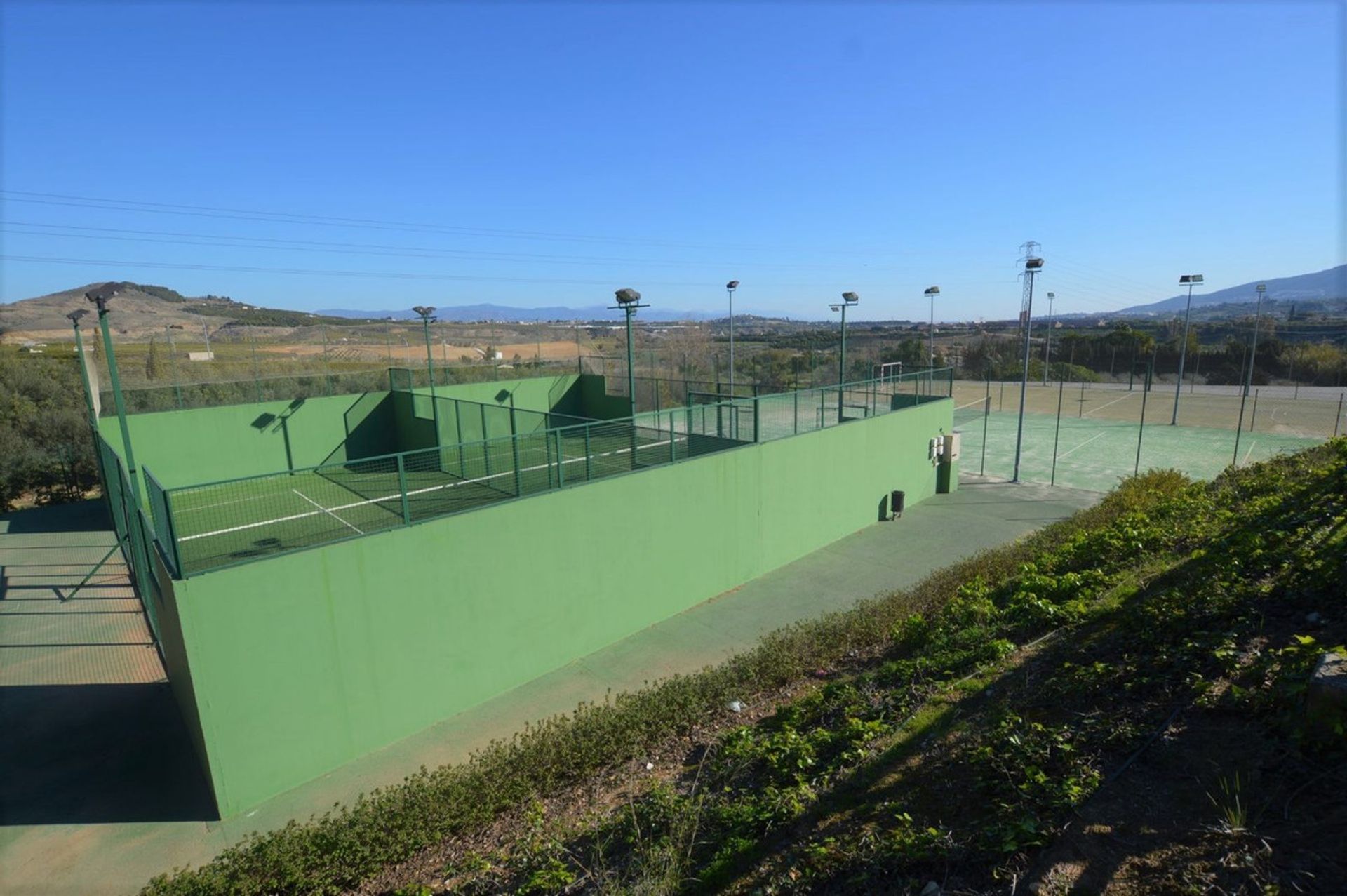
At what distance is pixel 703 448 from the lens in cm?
1285

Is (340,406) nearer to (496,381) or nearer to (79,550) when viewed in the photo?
(496,381)

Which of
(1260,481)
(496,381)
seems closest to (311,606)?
(496,381)

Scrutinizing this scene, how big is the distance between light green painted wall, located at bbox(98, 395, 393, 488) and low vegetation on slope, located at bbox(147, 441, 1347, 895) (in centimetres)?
1260

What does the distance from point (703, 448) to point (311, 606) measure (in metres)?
7.28

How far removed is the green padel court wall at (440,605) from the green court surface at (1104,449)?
1229 cm

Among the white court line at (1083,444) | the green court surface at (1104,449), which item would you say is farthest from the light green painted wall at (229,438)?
the white court line at (1083,444)

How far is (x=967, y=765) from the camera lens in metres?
4.57

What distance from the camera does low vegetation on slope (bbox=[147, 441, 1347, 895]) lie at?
341cm

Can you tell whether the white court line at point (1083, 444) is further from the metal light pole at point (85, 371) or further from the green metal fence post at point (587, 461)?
the metal light pole at point (85, 371)

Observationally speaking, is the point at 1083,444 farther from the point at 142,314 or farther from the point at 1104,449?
the point at 142,314

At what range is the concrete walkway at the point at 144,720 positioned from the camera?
22.0ft

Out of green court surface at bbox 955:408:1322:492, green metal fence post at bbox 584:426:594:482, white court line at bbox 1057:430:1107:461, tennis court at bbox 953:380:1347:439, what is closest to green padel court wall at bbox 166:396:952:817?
green metal fence post at bbox 584:426:594:482

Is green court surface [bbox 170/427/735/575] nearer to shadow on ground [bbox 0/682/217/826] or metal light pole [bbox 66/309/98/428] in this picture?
shadow on ground [bbox 0/682/217/826]

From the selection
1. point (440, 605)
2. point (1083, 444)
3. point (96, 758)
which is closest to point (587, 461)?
point (440, 605)
